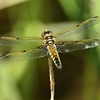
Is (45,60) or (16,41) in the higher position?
(16,41)

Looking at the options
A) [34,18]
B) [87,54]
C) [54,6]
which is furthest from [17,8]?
[87,54]

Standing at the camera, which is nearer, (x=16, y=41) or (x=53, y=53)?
(x=53, y=53)

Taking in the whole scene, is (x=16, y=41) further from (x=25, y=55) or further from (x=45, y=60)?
(x=45, y=60)

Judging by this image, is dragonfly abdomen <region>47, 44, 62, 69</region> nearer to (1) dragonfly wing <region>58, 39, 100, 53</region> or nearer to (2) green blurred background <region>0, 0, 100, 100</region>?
(1) dragonfly wing <region>58, 39, 100, 53</region>

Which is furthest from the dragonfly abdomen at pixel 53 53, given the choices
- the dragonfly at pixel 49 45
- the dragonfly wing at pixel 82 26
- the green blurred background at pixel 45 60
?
the green blurred background at pixel 45 60

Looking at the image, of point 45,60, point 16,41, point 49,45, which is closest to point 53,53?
point 49,45

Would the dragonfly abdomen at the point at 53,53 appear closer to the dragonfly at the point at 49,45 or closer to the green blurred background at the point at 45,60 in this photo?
the dragonfly at the point at 49,45
